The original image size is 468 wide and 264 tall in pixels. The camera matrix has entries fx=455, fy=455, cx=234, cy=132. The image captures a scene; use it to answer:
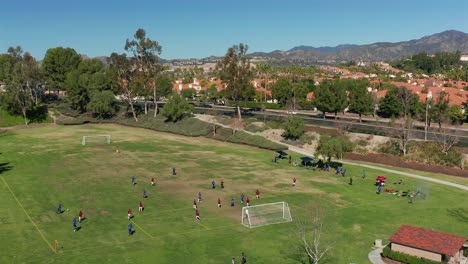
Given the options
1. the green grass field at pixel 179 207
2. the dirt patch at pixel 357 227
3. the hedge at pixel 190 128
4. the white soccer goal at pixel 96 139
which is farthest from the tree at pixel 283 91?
the dirt patch at pixel 357 227

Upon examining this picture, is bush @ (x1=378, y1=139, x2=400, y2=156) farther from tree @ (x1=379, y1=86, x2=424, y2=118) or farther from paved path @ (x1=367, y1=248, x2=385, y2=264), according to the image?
paved path @ (x1=367, y1=248, x2=385, y2=264)

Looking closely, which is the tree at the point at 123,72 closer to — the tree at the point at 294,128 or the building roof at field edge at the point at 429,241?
the tree at the point at 294,128

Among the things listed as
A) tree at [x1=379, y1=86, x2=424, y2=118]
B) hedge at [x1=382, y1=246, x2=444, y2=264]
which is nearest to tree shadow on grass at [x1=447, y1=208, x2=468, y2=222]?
hedge at [x1=382, y1=246, x2=444, y2=264]

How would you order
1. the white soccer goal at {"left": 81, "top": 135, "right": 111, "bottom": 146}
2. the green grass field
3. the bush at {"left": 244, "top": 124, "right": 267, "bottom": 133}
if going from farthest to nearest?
the bush at {"left": 244, "top": 124, "right": 267, "bottom": 133}, the white soccer goal at {"left": 81, "top": 135, "right": 111, "bottom": 146}, the green grass field

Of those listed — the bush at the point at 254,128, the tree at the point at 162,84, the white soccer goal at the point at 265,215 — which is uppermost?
the tree at the point at 162,84

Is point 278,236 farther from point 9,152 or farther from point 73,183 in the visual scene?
point 9,152

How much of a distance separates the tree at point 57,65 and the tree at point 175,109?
49.9m

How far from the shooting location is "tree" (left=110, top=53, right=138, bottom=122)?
131250 mm

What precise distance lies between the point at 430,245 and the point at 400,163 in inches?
1567

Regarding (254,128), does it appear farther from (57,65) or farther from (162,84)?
(57,65)

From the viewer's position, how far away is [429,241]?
36.2m

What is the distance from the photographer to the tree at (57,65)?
14862cm

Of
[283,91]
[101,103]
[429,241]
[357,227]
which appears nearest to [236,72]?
[283,91]

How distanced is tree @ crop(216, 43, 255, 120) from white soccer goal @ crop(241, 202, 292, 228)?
221ft
